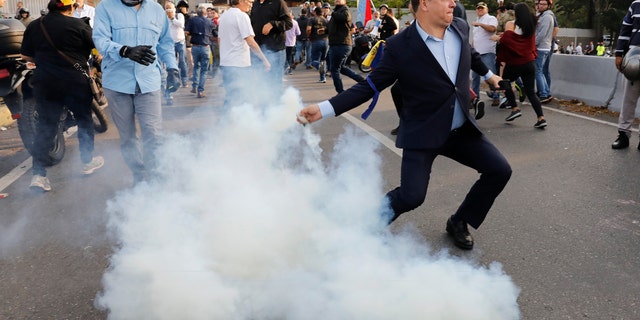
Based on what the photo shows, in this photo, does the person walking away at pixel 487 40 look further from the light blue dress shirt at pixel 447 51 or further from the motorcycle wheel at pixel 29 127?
the motorcycle wheel at pixel 29 127

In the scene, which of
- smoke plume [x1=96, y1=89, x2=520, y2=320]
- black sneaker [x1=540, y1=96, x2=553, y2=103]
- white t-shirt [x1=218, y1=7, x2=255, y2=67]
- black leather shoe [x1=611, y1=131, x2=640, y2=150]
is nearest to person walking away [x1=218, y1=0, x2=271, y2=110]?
white t-shirt [x1=218, y1=7, x2=255, y2=67]

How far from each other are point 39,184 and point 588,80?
8.69 m

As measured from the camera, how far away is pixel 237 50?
6930 millimetres

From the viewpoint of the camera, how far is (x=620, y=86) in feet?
27.8

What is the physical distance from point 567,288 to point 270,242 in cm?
170

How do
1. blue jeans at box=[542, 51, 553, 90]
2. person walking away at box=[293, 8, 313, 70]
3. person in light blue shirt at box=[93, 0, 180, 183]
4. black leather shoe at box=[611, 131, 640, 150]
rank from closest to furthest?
person in light blue shirt at box=[93, 0, 180, 183]
black leather shoe at box=[611, 131, 640, 150]
blue jeans at box=[542, 51, 553, 90]
person walking away at box=[293, 8, 313, 70]

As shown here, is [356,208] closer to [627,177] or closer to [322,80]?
[627,177]

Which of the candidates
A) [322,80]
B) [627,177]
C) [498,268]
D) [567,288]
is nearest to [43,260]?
Result: [498,268]

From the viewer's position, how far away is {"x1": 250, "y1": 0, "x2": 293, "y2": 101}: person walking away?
750cm

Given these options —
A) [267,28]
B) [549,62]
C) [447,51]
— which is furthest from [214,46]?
[447,51]

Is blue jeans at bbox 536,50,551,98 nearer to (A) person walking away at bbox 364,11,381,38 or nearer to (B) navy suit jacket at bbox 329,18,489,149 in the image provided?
(A) person walking away at bbox 364,11,381,38

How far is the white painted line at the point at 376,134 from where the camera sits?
6285 mm

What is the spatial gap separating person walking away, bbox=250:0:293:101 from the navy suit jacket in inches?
172

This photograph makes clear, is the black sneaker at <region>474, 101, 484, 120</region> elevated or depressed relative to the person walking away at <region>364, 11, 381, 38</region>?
elevated
